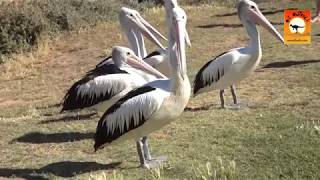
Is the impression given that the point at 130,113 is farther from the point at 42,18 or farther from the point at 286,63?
the point at 42,18

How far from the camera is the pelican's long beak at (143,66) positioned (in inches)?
276

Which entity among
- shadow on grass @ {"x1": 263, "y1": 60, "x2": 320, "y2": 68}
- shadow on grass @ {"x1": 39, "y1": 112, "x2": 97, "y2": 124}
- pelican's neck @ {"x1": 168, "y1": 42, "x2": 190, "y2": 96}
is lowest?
shadow on grass @ {"x1": 39, "y1": 112, "x2": 97, "y2": 124}

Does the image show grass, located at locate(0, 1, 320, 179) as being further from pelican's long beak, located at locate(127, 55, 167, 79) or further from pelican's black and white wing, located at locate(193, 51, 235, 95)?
pelican's long beak, located at locate(127, 55, 167, 79)

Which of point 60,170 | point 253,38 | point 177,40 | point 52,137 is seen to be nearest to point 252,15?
point 253,38

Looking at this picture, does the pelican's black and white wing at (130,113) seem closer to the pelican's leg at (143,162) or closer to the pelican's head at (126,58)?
the pelican's leg at (143,162)

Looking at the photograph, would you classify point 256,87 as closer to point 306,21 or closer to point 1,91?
point 306,21

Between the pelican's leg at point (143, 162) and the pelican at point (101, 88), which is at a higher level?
the pelican at point (101, 88)

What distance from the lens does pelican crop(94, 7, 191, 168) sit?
19.5 feet

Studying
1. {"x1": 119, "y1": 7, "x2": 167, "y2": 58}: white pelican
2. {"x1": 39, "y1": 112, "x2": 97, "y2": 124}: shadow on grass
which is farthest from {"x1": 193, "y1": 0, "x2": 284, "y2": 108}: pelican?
{"x1": 39, "y1": 112, "x2": 97, "y2": 124}: shadow on grass

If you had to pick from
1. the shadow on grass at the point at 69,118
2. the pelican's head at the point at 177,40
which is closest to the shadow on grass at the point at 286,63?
the shadow on grass at the point at 69,118

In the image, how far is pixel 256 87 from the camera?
10.1 metres

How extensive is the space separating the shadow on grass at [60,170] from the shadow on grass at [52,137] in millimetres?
1012

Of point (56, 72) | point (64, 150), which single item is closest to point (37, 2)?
point (56, 72)

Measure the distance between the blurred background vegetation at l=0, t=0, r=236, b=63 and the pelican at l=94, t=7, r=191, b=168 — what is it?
1126 centimetres
